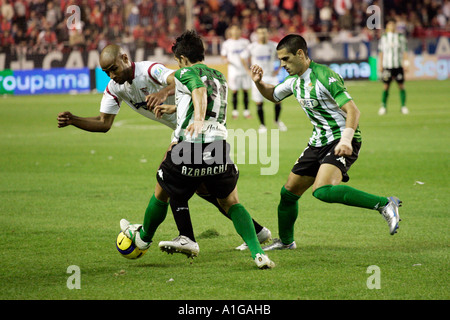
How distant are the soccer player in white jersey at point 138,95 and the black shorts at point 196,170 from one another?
0.31m

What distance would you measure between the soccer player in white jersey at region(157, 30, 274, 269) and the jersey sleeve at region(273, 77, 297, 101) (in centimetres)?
83

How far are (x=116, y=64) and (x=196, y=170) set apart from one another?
4.06ft

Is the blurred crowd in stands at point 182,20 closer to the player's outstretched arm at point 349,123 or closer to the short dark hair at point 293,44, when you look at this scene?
the short dark hair at point 293,44

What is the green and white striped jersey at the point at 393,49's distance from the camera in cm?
1909

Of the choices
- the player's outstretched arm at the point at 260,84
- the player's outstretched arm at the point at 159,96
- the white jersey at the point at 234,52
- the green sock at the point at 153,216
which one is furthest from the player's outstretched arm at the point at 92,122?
the white jersey at the point at 234,52

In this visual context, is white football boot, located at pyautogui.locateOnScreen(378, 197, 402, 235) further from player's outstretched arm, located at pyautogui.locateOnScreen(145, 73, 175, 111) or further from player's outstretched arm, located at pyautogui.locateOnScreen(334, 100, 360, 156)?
Result: player's outstretched arm, located at pyautogui.locateOnScreen(145, 73, 175, 111)

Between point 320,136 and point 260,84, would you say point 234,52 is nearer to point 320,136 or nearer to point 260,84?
point 260,84

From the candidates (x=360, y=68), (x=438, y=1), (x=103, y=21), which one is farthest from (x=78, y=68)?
(x=438, y=1)

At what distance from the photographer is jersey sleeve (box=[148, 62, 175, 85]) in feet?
20.3

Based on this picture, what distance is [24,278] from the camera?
5.36 meters

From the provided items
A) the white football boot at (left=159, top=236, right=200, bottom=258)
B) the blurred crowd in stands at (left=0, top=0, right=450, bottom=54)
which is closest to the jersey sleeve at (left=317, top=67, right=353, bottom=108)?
the white football boot at (left=159, top=236, right=200, bottom=258)

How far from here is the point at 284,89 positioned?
627 centimetres
